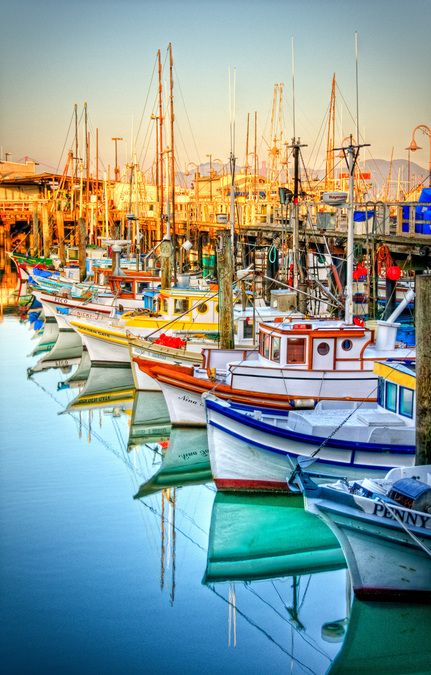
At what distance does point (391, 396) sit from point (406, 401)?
0.41 meters

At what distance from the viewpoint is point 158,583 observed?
12102mm

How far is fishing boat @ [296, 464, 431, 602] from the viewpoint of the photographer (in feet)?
34.1

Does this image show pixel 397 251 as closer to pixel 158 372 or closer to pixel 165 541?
pixel 158 372

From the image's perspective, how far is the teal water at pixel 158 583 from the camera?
33.3 feet

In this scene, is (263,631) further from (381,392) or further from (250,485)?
(381,392)

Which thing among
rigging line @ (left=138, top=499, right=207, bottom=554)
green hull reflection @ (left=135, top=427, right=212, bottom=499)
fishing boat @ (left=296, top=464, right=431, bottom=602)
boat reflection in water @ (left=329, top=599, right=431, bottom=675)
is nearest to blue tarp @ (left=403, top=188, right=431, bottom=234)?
green hull reflection @ (left=135, top=427, right=212, bottom=499)

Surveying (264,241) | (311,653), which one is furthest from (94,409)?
(264,241)

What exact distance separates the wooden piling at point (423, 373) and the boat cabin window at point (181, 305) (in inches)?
573

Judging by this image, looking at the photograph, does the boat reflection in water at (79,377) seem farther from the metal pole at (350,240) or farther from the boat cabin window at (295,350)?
the metal pole at (350,240)

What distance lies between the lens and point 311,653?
10273 millimetres

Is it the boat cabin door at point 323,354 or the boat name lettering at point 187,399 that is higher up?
the boat cabin door at point 323,354

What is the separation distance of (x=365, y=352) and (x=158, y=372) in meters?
4.75

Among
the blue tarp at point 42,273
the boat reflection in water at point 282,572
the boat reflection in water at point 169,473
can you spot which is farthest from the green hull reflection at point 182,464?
the blue tarp at point 42,273

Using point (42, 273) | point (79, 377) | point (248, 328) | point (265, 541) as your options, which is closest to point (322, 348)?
point (265, 541)
